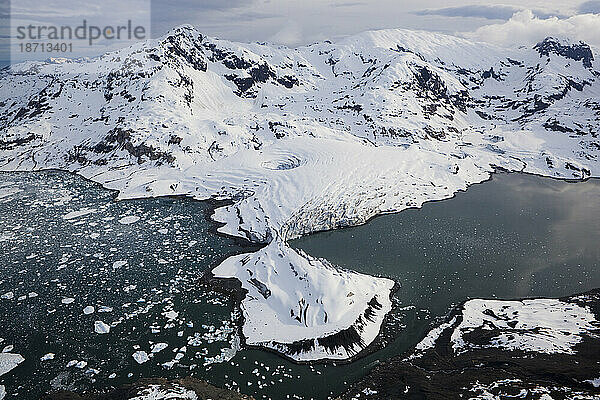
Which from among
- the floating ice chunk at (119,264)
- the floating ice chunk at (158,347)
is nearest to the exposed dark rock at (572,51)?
the floating ice chunk at (119,264)

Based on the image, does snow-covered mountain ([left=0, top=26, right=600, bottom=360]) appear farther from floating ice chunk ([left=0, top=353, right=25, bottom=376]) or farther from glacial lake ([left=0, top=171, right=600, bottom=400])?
floating ice chunk ([left=0, top=353, right=25, bottom=376])

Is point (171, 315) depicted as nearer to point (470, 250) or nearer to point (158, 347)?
point (158, 347)

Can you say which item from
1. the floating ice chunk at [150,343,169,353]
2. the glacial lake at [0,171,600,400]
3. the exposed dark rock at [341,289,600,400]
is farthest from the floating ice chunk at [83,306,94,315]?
the exposed dark rock at [341,289,600,400]

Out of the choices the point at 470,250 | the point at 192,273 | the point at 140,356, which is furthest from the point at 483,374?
the point at 192,273

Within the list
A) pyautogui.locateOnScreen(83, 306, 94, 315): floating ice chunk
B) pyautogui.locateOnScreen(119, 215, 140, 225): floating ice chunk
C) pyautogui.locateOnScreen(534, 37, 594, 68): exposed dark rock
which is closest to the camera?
pyautogui.locateOnScreen(83, 306, 94, 315): floating ice chunk

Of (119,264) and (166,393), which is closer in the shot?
(166,393)

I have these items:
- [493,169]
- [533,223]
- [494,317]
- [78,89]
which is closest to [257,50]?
[78,89]

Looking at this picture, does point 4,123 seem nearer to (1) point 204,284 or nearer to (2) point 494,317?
(1) point 204,284
